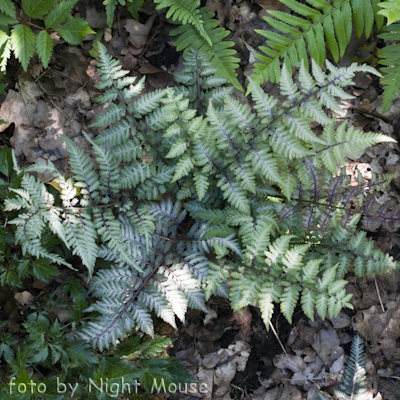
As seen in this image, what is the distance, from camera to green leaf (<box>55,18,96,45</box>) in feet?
9.49

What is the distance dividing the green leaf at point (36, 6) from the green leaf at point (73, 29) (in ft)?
0.55

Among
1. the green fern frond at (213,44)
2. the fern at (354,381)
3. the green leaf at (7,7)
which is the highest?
the green leaf at (7,7)

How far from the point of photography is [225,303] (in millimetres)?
3240

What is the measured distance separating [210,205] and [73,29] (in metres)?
1.81

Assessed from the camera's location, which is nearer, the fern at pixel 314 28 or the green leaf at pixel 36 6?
the green leaf at pixel 36 6

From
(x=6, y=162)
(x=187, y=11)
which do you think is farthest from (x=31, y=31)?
(x=187, y=11)

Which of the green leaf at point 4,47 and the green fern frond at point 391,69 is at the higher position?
the green leaf at point 4,47

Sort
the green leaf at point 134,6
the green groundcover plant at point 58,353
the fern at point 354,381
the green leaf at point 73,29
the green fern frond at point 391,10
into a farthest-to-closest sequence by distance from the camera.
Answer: the green leaf at point 134,6 → the fern at point 354,381 → the green leaf at point 73,29 → the green fern frond at point 391,10 → the green groundcover plant at point 58,353

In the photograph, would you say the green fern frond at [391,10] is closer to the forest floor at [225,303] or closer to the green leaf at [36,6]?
the forest floor at [225,303]

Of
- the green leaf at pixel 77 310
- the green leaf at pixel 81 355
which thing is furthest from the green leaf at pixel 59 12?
the green leaf at pixel 81 355

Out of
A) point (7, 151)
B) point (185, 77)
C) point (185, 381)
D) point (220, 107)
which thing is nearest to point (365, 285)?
point (185, 381)

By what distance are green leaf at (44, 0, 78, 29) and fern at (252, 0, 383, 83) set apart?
152 cm

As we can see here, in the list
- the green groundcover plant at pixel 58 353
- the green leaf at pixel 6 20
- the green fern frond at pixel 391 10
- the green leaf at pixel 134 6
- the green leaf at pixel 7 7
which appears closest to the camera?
the green groundcover plant at pixel 58 353

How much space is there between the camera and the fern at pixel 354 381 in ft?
9.84
